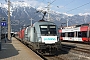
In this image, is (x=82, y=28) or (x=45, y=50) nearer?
(x=45, y=50)

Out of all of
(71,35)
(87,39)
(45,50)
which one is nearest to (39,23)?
(45,50)

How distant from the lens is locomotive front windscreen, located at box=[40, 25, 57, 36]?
20336 mm

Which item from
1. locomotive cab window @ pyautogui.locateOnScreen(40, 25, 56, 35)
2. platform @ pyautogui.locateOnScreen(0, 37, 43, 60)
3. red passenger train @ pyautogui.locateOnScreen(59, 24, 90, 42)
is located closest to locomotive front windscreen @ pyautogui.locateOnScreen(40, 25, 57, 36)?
locomotive cab window @ pyautogui.locateOnScreen(40, 25, 56, 35)

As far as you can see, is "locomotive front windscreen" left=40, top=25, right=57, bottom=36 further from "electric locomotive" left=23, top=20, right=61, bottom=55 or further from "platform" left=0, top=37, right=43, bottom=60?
"platform" left=0, top=37, right=43, bottom=60

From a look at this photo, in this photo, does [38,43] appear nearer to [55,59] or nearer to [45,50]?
[45,50]

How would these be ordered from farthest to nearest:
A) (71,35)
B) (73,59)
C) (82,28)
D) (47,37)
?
(71,35) → (82,28) → (47,37) → (73,59)

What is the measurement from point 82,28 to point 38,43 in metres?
21.5

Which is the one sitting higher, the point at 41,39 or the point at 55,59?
the point at 41,39

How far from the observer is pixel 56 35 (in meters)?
20.2

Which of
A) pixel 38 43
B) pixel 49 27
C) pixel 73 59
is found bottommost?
pixel 73 59

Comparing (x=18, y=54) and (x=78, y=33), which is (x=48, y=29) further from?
(x=78, y=33)

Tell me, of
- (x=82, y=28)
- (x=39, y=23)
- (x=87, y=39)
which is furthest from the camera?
(x=82, y=28)

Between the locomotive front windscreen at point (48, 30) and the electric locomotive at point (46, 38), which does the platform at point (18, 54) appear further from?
the locomotive front windscreen at point (48, 30)

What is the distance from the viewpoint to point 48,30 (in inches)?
808
